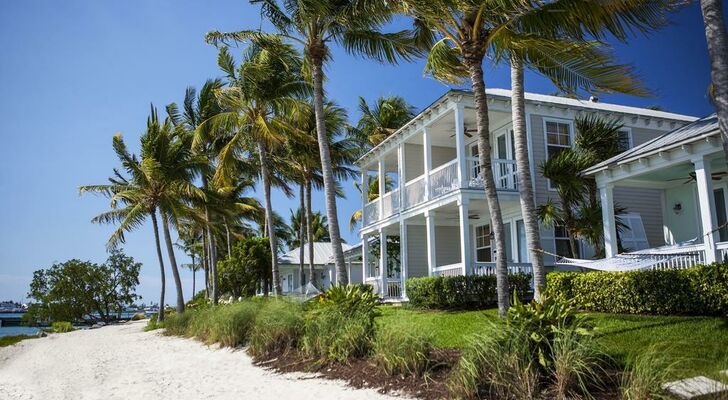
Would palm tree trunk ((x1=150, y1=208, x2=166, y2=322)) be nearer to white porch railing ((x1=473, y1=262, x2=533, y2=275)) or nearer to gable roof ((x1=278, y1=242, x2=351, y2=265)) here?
gable roof ((x1=278, y1=242, x2=351, y2=265))

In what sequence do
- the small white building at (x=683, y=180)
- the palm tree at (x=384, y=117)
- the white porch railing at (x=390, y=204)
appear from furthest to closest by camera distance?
the palm tree at (x=384, y=117), the white porch railing at (x=390, y=204), the small white building at (x=683, y=180)

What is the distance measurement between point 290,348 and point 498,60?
289 inches

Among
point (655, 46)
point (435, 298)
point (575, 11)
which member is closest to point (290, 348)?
point (435, 298)

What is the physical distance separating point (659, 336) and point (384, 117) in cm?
2424

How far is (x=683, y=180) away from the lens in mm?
14695

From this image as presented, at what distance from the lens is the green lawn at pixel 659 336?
263 inches

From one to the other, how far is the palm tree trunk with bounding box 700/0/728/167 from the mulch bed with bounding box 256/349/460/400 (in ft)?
14.8

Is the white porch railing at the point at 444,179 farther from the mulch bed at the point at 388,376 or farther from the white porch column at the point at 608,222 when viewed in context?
the mulch bed at the point at 388,376

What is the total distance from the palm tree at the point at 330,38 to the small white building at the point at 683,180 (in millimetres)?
6105

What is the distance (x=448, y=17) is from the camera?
10.6 m

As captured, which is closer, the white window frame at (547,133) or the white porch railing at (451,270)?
the white porch railing at (451,270)

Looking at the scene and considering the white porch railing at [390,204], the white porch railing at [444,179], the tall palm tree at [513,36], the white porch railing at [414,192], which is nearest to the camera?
the tall palm tree at [513,36]

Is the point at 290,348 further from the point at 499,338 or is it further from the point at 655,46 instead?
the point at 655,46

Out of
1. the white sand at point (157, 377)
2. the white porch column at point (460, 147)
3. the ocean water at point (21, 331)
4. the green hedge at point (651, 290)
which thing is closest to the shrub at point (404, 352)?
the white sand at point (157, 377)
